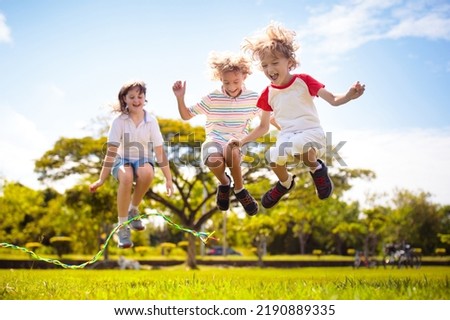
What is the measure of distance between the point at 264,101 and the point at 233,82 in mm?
470

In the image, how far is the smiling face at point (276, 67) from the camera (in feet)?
15.1

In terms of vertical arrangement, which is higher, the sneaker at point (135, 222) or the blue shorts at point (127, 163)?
the blue shorts at point (127, 163)

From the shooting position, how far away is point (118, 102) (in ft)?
17.3

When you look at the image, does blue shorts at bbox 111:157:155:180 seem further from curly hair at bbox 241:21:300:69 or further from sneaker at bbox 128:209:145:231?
curly hair at bbox 241:21:300:69

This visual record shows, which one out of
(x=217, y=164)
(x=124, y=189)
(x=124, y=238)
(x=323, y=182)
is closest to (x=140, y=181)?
(x=124, y=189)

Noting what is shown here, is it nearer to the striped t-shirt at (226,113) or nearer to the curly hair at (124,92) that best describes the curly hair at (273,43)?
the striped t-shirt at (226,113)

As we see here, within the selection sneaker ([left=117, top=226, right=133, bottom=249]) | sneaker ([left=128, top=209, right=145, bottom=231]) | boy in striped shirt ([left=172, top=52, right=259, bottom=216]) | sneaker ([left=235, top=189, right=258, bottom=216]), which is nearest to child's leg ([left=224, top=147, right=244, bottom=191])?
boy in striped shirt ([left=172, top=52, right=259, bottom=216])

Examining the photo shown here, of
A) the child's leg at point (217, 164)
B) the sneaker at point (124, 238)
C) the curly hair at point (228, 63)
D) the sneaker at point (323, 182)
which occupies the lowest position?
the sneaker at point (124, 238)

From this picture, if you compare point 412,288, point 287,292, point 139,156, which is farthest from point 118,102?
point 412,288

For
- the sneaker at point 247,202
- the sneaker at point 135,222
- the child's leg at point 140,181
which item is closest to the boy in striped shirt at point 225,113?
the sneaker at point 247,202

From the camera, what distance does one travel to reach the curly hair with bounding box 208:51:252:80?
495 cm

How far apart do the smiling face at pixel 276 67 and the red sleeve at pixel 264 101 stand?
0.52 ft

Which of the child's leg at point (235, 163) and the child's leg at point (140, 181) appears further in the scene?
the child's leg at point (140, 181)
